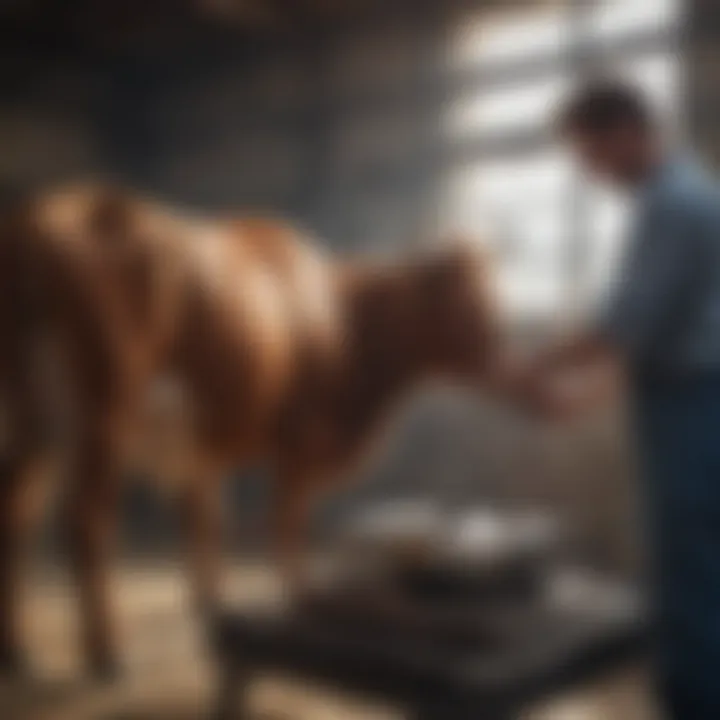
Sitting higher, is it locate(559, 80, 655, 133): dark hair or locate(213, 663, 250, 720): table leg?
locate(559, 80, 655, 133): dark hair

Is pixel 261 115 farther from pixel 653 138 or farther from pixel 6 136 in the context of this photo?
pixel 653 138

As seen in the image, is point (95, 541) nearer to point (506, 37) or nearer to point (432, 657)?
point (432, 657)

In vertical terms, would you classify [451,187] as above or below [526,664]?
above

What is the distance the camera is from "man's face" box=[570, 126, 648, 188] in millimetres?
1021

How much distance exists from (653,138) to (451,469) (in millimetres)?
356

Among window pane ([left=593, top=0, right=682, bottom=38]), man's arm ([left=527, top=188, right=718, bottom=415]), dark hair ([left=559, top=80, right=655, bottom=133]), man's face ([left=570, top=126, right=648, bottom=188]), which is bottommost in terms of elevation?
man's arm ([left=527, top=188, right=718, bottom=415])

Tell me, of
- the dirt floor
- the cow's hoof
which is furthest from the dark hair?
the cow's hoof

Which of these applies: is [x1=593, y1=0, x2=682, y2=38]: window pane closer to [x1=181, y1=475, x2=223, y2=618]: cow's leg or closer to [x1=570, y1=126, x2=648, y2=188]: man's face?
[x1=570, y1=126, x2=648, y2=188]: man's face

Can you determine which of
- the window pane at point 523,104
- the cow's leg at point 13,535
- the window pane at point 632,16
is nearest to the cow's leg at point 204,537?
the cow's leg at point 13,535

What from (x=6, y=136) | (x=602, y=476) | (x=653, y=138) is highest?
(x=6, y=136)

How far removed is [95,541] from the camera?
99cm

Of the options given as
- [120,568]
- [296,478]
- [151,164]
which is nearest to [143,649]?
[120,568]

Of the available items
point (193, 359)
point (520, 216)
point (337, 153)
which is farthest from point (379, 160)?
point (193, 359)

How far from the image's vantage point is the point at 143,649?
3.19 ft
